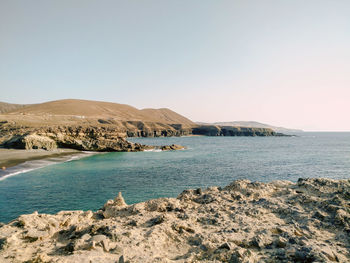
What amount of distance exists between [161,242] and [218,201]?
411 centimetres

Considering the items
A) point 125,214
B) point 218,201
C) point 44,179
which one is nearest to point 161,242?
point 125,214

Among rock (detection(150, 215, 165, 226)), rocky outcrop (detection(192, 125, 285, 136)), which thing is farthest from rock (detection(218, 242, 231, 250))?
rocky outcrop (detection(192, 125, 285, 136))

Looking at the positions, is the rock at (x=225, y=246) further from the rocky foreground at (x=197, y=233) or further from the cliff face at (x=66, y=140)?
the cliff face at (x=66, y=140)

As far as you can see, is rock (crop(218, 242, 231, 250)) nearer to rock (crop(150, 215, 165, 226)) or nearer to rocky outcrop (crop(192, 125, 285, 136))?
rock (crop(150, 215, 165, 226))

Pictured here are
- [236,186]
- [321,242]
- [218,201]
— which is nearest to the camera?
[321,242]

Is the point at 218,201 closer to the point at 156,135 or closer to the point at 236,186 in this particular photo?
the point at 236,186

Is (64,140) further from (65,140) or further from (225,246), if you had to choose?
(225,246)

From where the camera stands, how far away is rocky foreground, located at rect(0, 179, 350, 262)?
4.92 meters

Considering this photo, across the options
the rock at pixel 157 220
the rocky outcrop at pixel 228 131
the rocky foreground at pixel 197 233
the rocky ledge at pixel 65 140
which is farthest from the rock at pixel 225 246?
the rocky outcrop at pixel 228 131

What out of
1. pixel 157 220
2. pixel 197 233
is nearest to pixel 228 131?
pixel 157 220

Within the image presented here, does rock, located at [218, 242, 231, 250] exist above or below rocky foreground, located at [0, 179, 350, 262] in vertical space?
above

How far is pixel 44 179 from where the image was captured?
21469 mm

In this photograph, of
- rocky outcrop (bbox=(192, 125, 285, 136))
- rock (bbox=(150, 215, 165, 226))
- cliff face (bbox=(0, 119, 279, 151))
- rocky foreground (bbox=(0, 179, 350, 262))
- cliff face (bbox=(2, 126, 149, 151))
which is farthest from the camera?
rocky outcrop (bbox=(192, 125, 285, 136))

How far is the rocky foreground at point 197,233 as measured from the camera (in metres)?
4.92
